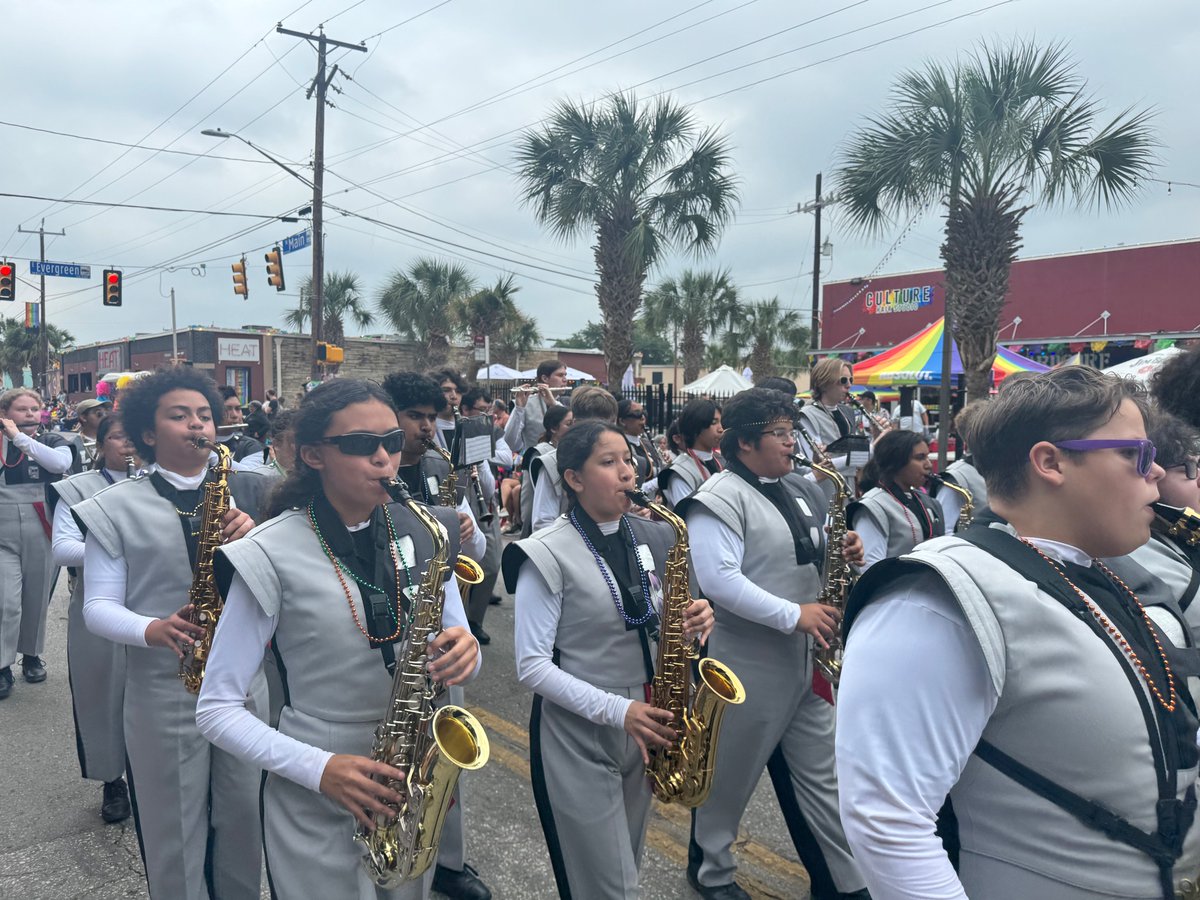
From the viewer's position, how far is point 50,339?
5991cm

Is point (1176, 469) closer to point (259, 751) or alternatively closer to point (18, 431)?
point (259, 751)

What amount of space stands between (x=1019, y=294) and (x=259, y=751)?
25.8 m

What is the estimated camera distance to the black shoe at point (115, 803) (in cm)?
439

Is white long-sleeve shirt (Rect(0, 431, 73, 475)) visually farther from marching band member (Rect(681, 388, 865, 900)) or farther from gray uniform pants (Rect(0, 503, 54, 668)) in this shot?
marching band member (Rect(681, 388, 865, 900))

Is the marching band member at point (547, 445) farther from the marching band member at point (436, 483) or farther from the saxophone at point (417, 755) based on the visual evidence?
the saxophone at point (417, 755)

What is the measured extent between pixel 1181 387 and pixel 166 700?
3.79 metres

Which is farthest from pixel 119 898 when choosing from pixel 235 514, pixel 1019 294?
pixel 1019 294

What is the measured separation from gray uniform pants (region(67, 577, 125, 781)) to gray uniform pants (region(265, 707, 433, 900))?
7.65ft

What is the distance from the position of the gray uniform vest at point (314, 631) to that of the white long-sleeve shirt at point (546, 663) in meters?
0.64

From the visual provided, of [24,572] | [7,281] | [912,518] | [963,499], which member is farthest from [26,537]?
[7,281]

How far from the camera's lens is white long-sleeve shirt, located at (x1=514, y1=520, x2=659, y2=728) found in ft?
9.62

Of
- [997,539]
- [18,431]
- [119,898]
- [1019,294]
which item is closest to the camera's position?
[997,539]

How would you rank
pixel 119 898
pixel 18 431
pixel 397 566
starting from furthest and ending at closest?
1. pixel 18 431
2. pixel 119 898
3. pixel 397 566

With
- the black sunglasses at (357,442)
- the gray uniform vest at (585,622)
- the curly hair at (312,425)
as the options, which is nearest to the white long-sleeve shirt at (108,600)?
the curly hair at (312,425)
